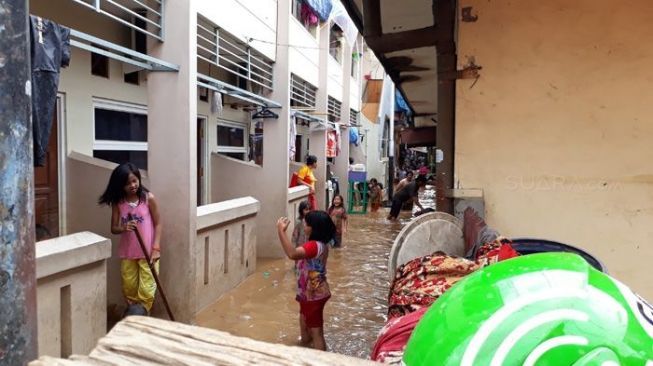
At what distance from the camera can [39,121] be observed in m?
3.21

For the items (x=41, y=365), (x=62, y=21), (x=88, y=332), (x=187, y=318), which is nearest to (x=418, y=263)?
(x=41, y=365)

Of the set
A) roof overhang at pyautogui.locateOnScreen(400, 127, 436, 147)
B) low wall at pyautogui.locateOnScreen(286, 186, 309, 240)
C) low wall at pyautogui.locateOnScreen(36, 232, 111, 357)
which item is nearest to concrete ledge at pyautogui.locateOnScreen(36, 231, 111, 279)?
low wall at pyautogui.locateOnScreen(36, 232, 111, 357)

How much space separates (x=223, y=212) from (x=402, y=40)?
3.20 m

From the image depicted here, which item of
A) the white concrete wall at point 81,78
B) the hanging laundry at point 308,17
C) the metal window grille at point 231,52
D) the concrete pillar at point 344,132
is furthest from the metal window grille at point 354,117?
the white concrete wall at point 81,78

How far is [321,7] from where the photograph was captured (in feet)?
38.5

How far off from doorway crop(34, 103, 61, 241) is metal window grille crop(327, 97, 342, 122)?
1070 centimetres

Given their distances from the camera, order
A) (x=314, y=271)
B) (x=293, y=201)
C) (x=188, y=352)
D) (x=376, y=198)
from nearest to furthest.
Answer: (x=188, y=352) → (x=314, y=271) → (x=293, y=201) → (x=376, y=198)

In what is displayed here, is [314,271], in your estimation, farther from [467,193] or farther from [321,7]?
[321,7]

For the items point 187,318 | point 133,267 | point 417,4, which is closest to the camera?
point 417,4

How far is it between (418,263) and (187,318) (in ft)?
11.6

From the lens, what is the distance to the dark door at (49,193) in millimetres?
5398

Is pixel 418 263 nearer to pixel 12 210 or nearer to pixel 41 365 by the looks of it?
pixel 12 210

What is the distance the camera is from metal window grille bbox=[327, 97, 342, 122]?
1606cm

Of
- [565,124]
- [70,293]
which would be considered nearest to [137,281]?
[70,293]
